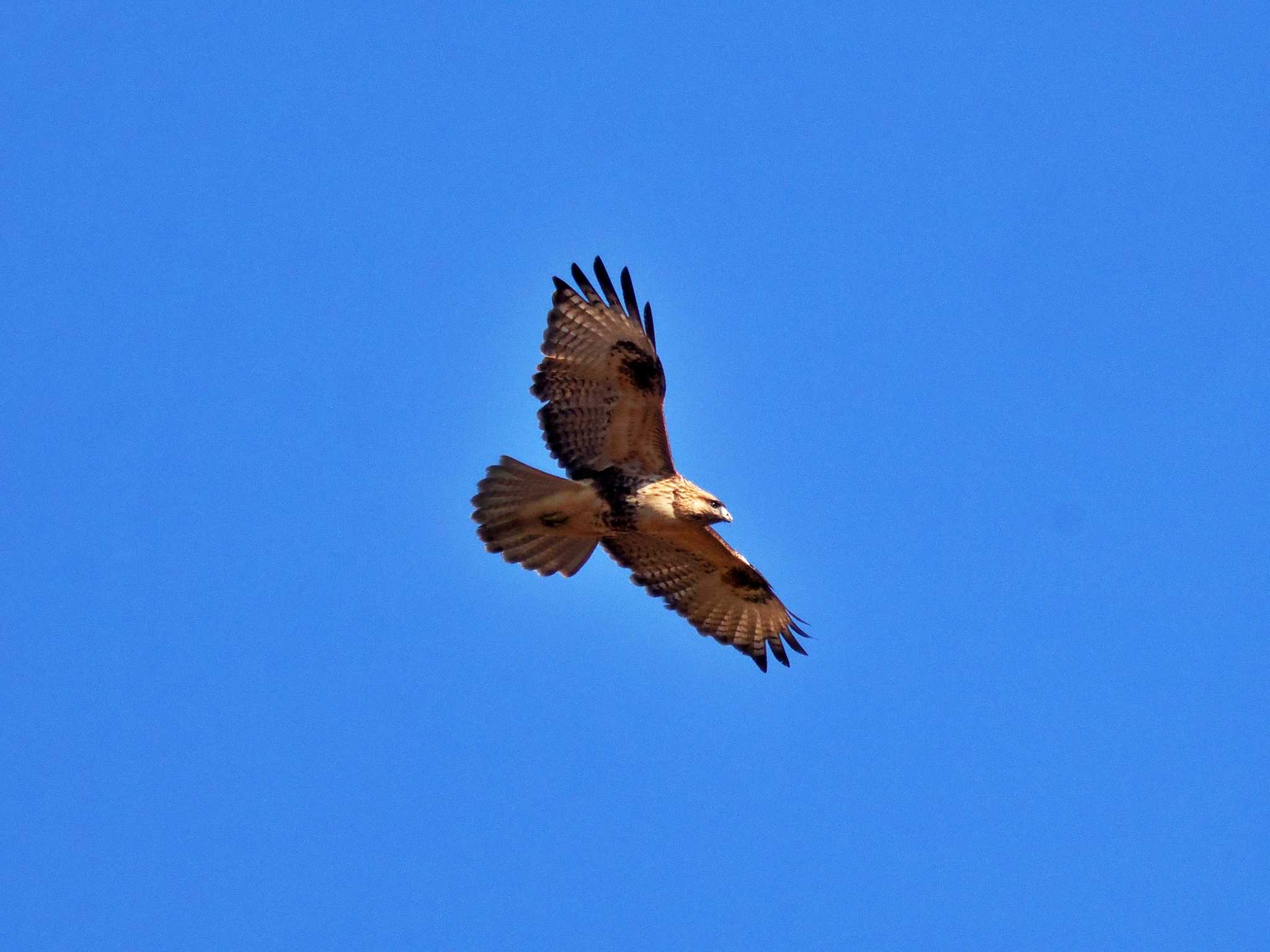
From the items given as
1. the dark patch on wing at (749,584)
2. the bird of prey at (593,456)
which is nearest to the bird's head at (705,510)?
the bird of prey at (593,456)

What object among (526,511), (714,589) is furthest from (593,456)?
(714,589)

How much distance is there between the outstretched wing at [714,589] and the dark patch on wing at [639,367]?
4.56 feet

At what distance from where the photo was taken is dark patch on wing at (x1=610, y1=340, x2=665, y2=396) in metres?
12.9

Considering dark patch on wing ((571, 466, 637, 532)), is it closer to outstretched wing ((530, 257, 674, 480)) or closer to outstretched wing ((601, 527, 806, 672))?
outstretched wing ((530, 257, 674, 480))

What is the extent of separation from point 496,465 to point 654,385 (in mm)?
1320

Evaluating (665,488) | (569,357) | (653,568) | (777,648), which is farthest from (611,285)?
(777,648)

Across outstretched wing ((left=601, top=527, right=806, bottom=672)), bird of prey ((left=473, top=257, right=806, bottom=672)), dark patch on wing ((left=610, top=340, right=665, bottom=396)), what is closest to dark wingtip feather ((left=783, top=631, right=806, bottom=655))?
outstretched wing ((left=601, top=527, right=806, bottom=672))

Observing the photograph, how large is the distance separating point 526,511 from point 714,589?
1.99 metres

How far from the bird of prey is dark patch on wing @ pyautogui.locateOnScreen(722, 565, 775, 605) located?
2.33 feet

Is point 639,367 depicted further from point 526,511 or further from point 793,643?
point 793,643

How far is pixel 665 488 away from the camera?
1313cm

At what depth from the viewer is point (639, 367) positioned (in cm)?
1297

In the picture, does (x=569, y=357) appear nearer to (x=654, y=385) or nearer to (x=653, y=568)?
(x=654, y=385)

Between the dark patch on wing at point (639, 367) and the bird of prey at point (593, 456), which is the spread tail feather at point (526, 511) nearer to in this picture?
the bird of prey at point (593, 456)
